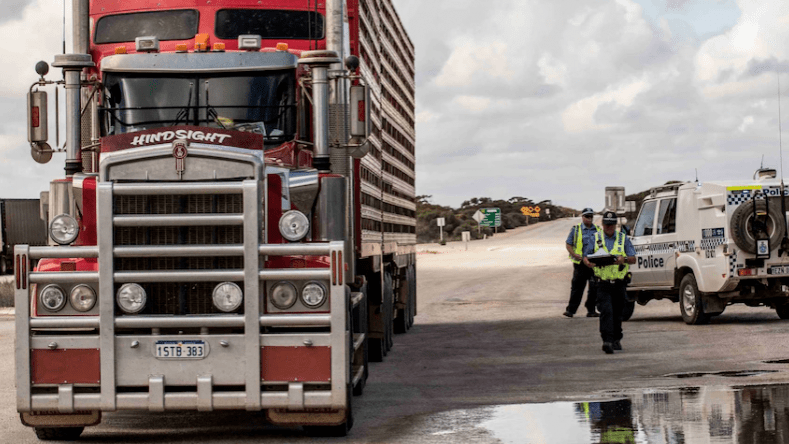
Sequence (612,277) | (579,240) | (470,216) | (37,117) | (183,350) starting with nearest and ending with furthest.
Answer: (183,350), (37,117), (612,277), (579,240), (470,216)

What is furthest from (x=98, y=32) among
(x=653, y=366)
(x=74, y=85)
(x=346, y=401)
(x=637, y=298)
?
(x=637, y=298)

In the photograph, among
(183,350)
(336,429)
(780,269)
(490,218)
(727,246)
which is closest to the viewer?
(183,350)

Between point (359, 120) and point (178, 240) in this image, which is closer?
point (178, 240)

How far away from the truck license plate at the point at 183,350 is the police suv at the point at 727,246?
11866 mm

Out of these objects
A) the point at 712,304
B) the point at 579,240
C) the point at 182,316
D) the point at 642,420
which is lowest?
the point at 642,420

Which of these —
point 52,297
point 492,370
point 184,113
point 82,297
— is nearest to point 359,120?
point 184,113

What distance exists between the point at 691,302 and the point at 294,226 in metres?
12.1

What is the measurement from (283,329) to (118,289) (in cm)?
122

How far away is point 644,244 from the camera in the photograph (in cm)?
2086

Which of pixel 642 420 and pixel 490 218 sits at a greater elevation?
pixel 490 218

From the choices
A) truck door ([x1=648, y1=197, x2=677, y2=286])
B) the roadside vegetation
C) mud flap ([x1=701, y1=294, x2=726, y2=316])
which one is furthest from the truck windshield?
the roadside vegetation

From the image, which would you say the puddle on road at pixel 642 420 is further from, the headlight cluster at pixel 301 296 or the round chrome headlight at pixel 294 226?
the round chrome headlight at pixel 294 226

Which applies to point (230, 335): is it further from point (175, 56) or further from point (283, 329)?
point (175, 56)

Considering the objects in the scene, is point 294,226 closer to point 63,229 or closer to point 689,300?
point 63,229
